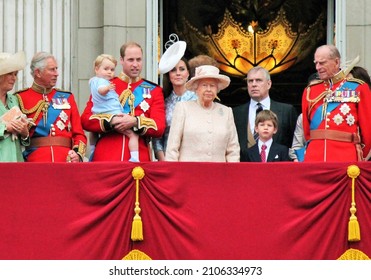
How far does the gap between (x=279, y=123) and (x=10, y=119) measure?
→ 277 cm

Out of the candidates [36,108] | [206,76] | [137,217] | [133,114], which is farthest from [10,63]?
[137,217]

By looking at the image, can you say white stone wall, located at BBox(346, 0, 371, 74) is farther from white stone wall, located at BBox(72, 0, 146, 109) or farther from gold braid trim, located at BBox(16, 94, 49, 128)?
gold braid trim, located at BBox(16, 94, 49, 128)

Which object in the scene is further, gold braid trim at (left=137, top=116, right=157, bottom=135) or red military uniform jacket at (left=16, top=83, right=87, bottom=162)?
red military uniform jacket at (left=16, top=83, right=87, bottom=162)

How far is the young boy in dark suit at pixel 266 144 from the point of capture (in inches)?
685

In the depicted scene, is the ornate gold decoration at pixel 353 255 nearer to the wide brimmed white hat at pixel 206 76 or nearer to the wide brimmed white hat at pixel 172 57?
the wide brimmed white hat at pixel 206 76

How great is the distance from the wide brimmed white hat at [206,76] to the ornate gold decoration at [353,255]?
210 cm

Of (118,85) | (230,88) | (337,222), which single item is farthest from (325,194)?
(230,88)

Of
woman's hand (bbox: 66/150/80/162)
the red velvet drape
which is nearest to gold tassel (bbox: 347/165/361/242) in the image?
the red velvet drape

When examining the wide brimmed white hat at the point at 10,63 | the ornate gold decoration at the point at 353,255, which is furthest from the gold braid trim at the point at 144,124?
the ornate gold decoration at the point at 353,255

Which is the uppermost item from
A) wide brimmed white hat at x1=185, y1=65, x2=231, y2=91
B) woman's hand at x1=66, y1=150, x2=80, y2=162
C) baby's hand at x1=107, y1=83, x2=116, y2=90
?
wide brimmed white hat at x1=185, y1=65, x2=231, y2=91

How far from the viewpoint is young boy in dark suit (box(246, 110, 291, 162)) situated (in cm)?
1741

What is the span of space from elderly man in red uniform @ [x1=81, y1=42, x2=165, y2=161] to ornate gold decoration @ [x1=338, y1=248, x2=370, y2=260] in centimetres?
228

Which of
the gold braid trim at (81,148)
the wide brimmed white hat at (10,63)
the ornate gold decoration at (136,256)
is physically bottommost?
the ornate gold decoration at (136,256)

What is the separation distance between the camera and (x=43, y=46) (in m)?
20.3
